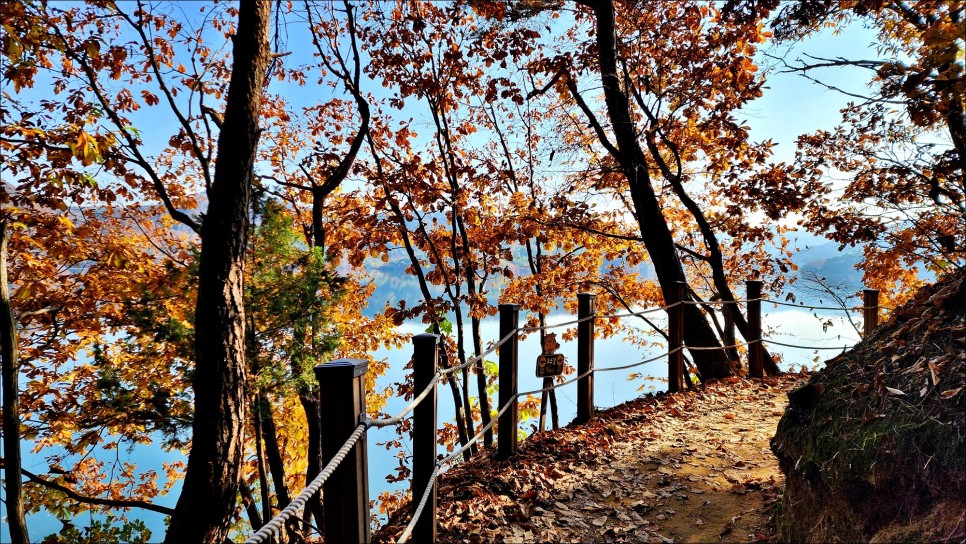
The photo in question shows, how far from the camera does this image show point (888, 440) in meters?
2.46

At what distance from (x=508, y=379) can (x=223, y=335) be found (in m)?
2.94

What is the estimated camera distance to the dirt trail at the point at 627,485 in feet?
10.9

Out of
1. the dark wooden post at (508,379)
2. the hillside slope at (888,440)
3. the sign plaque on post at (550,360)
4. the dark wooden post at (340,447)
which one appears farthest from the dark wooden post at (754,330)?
the dark wooden post at (340,447)

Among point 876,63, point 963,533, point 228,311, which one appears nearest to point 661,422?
point 963,533

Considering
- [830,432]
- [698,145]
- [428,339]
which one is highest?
[698,145]

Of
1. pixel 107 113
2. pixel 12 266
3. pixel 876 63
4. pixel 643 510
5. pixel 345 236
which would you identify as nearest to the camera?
pixel 876 63

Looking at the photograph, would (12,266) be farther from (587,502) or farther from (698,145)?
(698,145)

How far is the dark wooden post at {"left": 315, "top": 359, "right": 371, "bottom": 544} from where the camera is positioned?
7.09 feet

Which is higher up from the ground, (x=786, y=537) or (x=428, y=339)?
(x=428, y=339)

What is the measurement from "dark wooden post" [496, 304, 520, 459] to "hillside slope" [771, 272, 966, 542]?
210 centimetres

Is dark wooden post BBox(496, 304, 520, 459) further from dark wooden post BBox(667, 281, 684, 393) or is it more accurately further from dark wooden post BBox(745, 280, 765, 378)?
dark wooden post BBox(745, 280, 765, 378)

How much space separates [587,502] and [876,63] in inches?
146

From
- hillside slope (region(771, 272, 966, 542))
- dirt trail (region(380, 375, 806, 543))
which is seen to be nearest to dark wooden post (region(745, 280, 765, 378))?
dirt trail (region(380, 375, 806, 543))

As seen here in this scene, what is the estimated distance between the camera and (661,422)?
552 cm
